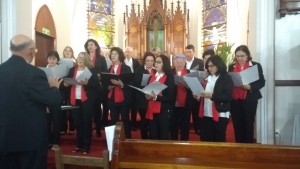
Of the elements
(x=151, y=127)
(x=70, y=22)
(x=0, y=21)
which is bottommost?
(x=151, y=127)

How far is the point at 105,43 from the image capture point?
33.9 ft

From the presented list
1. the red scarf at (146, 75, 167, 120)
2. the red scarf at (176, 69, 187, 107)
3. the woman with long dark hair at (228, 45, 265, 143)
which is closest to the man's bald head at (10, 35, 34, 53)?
the red scarf at (146, 75, 167, 120)

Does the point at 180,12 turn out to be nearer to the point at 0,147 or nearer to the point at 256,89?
the point at 256,89

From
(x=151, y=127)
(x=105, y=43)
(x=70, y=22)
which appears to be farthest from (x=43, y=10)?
(x=151, y=127)

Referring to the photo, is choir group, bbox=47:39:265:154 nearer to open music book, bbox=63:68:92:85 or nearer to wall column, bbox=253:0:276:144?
open music book, bbox=63:68:92:85

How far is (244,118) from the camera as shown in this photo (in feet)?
12.2

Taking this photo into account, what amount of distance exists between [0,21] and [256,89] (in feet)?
10.4

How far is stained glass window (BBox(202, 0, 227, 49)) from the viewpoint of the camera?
8.91m

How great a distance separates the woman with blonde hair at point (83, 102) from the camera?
12.8 feet

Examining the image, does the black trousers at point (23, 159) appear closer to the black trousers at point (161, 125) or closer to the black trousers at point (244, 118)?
the black trousers at point (161, 125)

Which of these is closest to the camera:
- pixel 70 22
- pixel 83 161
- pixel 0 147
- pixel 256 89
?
pixel 83 161

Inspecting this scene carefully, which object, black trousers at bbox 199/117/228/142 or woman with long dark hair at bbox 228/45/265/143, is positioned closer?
black trousers at bbox 199/117/228/142

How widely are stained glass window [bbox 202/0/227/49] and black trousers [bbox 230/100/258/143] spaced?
5131 mm

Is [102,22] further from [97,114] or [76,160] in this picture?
[76,160]
